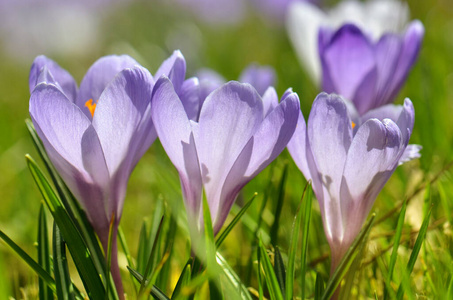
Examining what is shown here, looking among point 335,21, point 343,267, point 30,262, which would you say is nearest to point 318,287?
point 343,267

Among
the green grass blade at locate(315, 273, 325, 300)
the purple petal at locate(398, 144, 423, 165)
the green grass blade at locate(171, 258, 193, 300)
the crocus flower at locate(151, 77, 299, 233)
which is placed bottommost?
the green grass blade at locate(315, 273, 325, 300)

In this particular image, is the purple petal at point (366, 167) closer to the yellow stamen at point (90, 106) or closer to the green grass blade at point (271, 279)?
the green grass blade at point (271, 279)

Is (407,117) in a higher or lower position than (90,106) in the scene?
lower

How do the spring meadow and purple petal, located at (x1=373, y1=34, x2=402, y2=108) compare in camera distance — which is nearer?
the spring meadow

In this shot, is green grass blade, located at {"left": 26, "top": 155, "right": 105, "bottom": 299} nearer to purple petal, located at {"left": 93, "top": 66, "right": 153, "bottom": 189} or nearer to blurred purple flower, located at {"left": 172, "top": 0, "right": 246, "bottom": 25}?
purple petal, located at {"left": 93, "top": 66, "right": 153, "bottom": 189}

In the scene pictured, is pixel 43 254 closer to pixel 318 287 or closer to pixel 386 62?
pixel 318 287

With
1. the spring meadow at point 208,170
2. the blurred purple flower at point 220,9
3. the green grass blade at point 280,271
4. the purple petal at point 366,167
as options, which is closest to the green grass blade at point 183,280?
the spring meadow at point 208,170

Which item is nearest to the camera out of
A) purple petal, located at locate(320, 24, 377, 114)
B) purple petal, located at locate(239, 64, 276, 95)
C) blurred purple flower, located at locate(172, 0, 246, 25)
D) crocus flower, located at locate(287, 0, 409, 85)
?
purple petal, located at locate(320, 24, 377, 114)

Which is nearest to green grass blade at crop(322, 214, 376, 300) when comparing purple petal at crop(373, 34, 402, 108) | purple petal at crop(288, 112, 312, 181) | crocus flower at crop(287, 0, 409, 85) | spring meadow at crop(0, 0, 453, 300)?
spring meadow at crop(0, 0, 453, 300)
